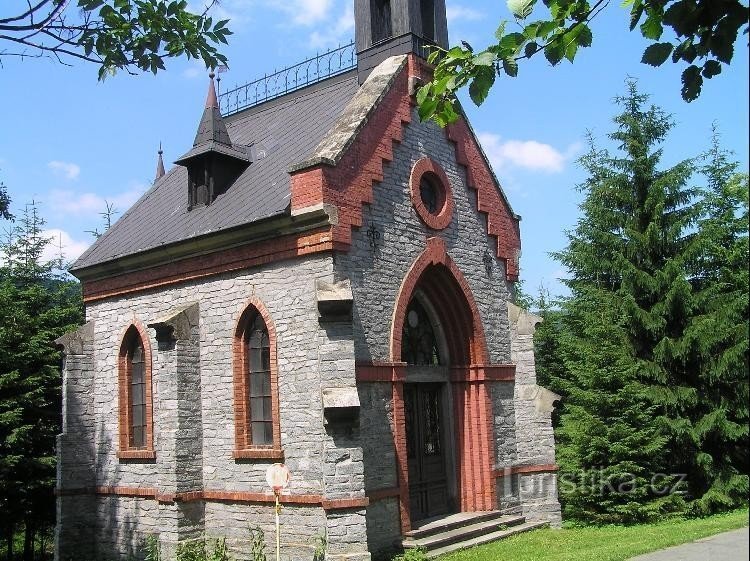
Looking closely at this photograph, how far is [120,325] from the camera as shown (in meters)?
15.5

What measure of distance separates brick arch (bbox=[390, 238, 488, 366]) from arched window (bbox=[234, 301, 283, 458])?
3.18 m

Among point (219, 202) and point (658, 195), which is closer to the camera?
point (219, 202)

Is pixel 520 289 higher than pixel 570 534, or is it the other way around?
pixel 520 289

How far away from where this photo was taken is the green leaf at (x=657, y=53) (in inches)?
170

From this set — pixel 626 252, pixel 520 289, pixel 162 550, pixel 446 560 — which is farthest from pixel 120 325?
pixel 520 289

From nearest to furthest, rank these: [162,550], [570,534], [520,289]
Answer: [162,550]
[570,534]
[520,289]

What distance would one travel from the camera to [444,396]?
15188mm

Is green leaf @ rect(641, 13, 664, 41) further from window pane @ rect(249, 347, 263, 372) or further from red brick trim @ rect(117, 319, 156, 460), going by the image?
red brick trim @ rect(117, 319, 156, 460)

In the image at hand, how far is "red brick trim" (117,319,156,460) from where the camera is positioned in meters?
14.7

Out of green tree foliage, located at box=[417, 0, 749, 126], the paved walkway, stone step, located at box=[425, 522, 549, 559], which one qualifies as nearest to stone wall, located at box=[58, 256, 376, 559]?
stone step, located at box=[425, 522, 549, 559]

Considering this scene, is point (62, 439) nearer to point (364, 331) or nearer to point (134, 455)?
point (134, 455)

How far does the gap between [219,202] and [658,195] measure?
9.75 metres

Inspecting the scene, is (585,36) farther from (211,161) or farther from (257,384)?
(211,161)

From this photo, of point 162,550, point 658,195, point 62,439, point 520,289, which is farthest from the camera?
point 520,289
